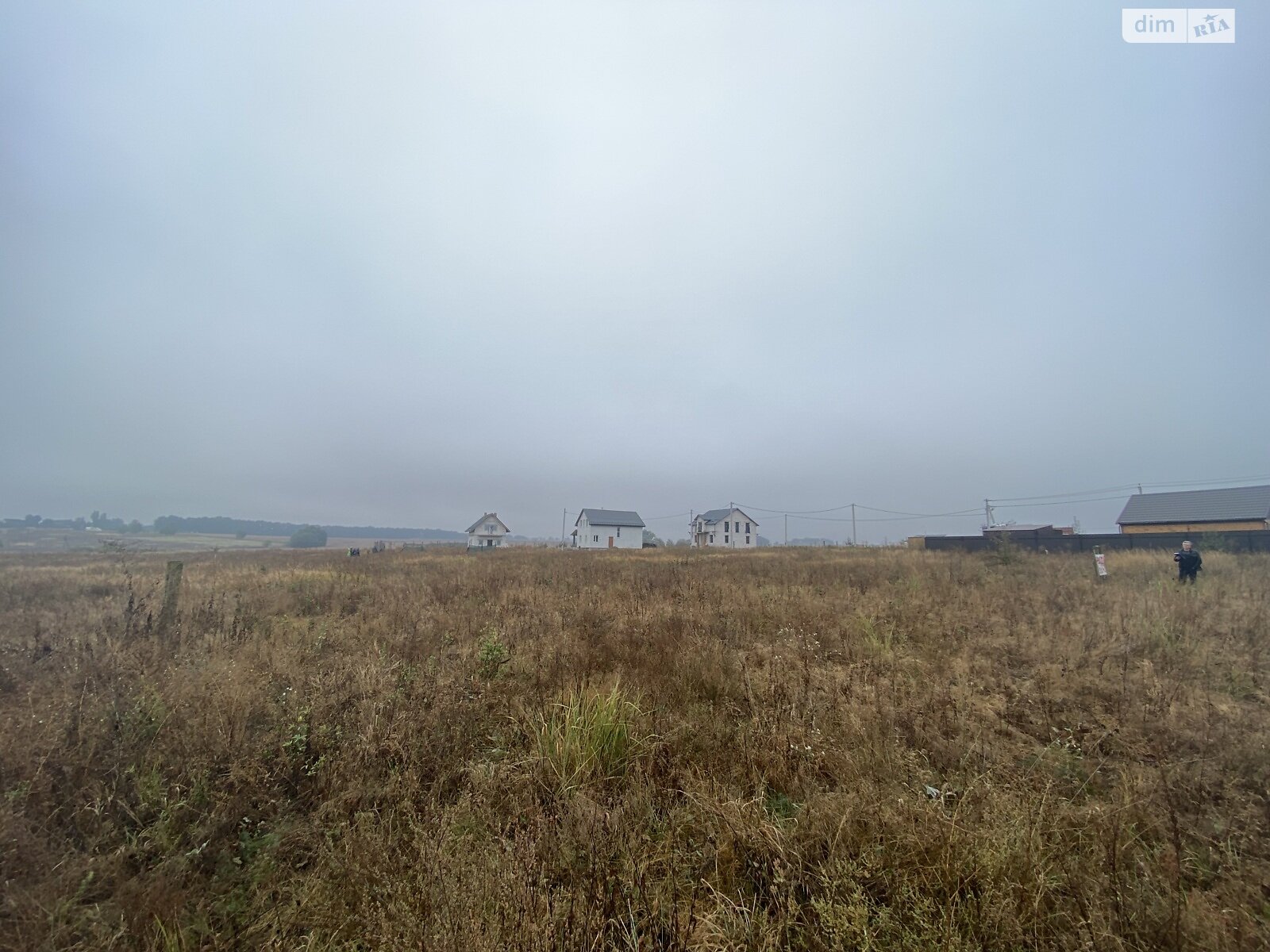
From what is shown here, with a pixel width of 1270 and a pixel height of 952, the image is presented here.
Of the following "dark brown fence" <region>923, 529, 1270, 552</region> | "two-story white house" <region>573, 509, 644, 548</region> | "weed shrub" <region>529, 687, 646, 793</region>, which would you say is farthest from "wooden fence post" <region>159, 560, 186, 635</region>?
"two-story white house" <region>573, 509, 644, 548</region>

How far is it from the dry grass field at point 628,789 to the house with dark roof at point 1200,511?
1548 inches

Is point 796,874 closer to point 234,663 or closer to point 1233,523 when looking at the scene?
point 234,663

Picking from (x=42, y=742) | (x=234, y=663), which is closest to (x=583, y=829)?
(x=42, y=742)

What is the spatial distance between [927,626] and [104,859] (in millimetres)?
9000

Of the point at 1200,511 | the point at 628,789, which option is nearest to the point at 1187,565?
the point at 628,789

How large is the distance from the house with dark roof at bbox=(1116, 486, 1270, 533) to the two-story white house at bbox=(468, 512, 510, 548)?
199 feet

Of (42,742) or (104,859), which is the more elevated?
(42,742)

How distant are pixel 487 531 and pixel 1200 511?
65.9 m

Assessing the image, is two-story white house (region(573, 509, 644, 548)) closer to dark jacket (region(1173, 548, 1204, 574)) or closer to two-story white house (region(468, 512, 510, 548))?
two-story white house (region(468, 512, 510, 548))

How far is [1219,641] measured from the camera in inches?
255

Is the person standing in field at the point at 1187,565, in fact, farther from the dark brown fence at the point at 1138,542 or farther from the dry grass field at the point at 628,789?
the dark brown fence at the point at 1138,542

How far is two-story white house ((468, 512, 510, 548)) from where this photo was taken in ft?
189

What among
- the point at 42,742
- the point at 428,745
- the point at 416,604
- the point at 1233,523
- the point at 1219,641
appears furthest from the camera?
the point at 1233,523

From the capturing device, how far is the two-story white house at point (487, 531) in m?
57.7
